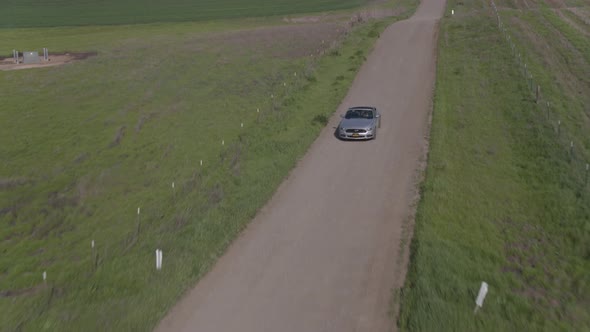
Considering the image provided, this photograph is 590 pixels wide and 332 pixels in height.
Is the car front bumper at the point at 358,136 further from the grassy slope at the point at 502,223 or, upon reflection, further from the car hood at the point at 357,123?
the grassy slope at the point at 502,223

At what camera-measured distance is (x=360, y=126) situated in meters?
24.0

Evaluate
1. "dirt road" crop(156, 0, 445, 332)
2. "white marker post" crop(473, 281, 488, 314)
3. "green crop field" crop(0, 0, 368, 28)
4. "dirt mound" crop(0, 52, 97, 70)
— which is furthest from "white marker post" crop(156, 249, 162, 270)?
"green crop field" crop(0, 0, 368, 28)

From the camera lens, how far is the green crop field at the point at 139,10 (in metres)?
80.8

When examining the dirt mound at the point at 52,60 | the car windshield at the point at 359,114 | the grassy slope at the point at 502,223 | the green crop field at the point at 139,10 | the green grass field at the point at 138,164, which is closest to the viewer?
the grassy slope at the point at 502,223

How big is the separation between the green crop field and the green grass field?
3342 centimetres

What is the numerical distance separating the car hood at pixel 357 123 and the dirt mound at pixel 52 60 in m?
34.0

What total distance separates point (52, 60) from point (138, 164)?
109 ft

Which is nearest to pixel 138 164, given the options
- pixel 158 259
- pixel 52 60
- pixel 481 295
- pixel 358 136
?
pixel 358 136

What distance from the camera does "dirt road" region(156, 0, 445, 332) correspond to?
38.2 feet

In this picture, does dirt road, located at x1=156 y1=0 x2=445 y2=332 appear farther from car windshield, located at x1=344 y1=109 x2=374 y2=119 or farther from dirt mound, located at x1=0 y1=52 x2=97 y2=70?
dirt mound, located at x1=0 y1=52 x2=97 y2=70

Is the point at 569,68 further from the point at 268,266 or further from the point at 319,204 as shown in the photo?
the point at 268,266

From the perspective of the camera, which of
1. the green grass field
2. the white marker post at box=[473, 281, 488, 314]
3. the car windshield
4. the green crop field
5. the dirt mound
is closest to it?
the white marker post at box=[473, 281, 488, 314]

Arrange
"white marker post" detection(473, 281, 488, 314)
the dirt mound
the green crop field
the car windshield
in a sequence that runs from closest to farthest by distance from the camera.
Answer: "white marker post" detection(473, 281, 488, 314), the car windshield, the dirt mound, the green crop field

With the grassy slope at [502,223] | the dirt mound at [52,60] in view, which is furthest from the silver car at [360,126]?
the dirt mound at [52,60]
